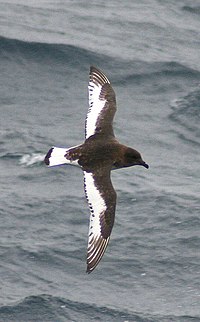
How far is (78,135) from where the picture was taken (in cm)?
2419

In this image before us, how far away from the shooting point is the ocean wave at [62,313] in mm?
19031

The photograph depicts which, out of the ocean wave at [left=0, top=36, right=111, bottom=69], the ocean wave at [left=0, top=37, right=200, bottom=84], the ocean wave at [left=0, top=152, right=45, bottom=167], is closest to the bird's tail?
the ocean wave at [left=0, top=152, right=45, bottom=167]

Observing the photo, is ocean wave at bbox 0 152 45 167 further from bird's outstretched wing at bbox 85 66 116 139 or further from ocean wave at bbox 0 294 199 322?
bird's outstretched wing at bbox 85 66 116 139

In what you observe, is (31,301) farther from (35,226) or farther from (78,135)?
(78,135)

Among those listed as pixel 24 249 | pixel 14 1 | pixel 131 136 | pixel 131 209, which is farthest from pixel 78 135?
pixel 14 1

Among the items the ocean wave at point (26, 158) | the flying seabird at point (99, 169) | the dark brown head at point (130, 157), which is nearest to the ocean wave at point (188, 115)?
the ocean wave at point (26, 158)

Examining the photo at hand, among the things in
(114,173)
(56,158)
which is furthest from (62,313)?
(114,173)

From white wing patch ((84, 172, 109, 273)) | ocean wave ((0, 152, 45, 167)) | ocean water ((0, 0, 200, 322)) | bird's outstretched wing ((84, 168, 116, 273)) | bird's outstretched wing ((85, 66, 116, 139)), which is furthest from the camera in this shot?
ocean wave ((0, 152, 45, 167))

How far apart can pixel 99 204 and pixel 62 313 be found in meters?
3.02

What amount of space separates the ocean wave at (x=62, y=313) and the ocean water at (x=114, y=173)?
0.02 meters

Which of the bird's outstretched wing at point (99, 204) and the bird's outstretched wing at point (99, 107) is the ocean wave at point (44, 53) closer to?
the bird's outstretched wing at point (99, 107)

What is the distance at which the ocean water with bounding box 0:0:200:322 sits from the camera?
1978 centimetres

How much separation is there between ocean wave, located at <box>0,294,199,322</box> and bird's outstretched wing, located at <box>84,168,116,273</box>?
2.83 metres

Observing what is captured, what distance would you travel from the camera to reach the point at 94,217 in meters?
16.8
